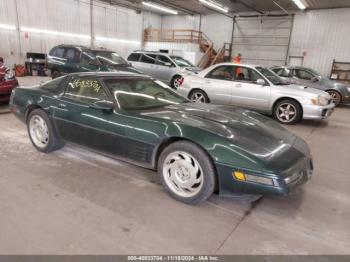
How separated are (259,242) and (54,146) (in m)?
2.92

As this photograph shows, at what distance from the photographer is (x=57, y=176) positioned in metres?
3.13

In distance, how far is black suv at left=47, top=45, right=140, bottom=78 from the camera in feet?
29.3

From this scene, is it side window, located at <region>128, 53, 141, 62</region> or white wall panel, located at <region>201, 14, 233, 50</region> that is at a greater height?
white wall panel, located at <region>201, 14, 233, 50</region>

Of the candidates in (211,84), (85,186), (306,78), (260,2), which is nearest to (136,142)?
(85,186)

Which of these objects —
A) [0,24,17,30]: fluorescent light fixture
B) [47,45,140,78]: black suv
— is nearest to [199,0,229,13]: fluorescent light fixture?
[47,45,140,78]: black suv

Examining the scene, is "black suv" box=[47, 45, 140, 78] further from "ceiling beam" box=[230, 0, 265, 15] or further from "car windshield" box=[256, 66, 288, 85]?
"ceiling beam" box=[230, 0, 265, 15]

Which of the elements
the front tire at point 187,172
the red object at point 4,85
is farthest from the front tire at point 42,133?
the red object at point 4,85

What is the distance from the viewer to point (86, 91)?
3.36 metres

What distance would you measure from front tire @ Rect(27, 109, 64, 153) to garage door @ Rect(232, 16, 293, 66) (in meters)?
16.8

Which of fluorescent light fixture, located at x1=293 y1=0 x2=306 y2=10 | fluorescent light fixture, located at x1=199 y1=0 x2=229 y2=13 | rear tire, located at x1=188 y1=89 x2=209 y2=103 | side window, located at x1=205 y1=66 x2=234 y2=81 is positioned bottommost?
rear tire, located at x1=188 y1=89 x2=209 y2=103

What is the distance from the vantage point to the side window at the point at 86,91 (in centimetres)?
321

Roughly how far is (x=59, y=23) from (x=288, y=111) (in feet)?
48.4

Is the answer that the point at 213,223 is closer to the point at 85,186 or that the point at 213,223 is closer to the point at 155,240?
the point at 155,240

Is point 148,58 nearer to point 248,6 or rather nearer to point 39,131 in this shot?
point 248,6
